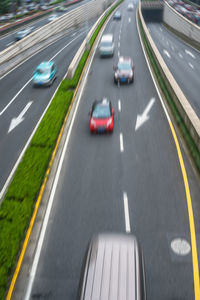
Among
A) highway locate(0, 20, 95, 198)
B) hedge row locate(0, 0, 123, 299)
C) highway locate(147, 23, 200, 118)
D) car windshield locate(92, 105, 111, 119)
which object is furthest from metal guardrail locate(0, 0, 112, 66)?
car windshield locate(92, 105, 111, 119)

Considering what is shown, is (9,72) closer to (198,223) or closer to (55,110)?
(55,110)

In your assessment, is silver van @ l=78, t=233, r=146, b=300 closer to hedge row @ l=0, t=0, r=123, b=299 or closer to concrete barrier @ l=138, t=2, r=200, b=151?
hedge row @ l=0, t=0, r=123, b=299

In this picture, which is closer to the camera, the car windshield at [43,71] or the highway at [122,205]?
the highway at [122,205]

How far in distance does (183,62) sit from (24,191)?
105ft

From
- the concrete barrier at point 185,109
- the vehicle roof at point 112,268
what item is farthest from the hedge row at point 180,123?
the vehicle roof at point 112,268

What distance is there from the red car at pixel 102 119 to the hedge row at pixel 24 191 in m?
2.54

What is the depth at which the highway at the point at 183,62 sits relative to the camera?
25.6 metres

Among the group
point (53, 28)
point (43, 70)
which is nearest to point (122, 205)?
point (43, 70)

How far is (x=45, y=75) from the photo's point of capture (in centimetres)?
2808

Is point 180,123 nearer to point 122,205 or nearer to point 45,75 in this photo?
point 122,205

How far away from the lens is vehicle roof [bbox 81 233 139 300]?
6520 mm

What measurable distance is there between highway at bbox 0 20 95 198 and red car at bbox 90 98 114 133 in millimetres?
4811

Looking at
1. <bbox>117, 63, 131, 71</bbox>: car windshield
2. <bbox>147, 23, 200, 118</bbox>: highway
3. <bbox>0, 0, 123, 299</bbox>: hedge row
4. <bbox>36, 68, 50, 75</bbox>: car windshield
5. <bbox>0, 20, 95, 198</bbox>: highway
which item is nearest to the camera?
<bbox>0, 0, 123, 299</bbox>: hedge row

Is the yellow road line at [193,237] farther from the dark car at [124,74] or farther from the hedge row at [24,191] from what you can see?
the dark car at [124,74]
